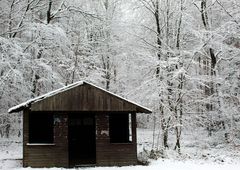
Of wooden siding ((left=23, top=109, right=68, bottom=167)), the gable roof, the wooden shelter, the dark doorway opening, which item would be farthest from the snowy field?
the dark doorway opening

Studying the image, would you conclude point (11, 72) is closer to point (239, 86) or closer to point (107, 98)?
point (107, 98)

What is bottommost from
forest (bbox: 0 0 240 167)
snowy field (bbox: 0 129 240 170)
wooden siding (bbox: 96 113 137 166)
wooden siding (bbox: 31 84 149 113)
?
snowy field (bbox: 0 129 240 170)

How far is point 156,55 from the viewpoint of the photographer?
23.9m

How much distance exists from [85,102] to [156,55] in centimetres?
836

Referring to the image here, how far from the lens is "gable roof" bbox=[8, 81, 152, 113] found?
54.9 ft

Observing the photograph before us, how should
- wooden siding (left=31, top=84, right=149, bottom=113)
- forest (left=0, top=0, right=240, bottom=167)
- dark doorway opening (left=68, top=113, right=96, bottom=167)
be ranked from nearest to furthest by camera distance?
wooden siding (left=31, top=84, right=149, bottom=113) → dark doorway opening (left=68, top=113, right=96, bottom=167) → forest (left=0, top=0, right=240, bottom=167)

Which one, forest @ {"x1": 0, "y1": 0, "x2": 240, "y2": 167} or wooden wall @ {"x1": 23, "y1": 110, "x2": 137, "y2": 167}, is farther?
forest @ {"x1": 0, "y1": 0, "x2": 240, "y2": 167}

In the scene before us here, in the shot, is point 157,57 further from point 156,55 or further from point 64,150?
point 64,150

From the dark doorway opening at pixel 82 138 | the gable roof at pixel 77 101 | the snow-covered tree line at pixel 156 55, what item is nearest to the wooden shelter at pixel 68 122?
the gable roof at pixel 77 101

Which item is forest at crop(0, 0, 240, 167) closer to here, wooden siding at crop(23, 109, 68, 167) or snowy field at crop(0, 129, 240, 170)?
snowy field at crop(0, 129, 240, 170)

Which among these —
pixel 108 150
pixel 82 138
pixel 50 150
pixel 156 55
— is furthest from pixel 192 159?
pixel 156 55

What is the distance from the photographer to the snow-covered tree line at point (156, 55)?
2189 centimetres

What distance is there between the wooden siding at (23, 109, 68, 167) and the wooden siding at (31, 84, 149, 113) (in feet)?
2.71

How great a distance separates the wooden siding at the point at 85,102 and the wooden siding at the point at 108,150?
79cm
